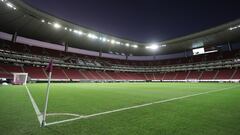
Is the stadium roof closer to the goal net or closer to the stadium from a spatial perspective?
the stadium

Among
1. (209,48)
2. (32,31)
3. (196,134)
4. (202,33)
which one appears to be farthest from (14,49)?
(209,48)

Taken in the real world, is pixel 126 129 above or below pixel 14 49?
below

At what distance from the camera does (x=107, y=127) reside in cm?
319

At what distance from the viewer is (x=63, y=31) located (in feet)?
140

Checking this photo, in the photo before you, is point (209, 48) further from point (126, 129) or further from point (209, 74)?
point (126, 129)

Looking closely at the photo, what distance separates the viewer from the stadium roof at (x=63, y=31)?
101 feet

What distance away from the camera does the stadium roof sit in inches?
1211

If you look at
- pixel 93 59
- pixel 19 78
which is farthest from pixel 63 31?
pixel 19 78

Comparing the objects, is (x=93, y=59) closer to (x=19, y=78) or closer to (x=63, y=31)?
(x=63, y=31)

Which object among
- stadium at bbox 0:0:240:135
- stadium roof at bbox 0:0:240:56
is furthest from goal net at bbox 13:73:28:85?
stadium roof at bbox 0:0:240:56

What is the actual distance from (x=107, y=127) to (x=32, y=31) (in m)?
47.5

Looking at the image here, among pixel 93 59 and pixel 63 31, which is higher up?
pixel 63 31

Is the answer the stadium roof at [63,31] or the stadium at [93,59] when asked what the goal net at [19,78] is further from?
the stadium roof at [63,31]

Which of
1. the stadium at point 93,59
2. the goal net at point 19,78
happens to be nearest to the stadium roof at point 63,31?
the stadium at point 93,59
